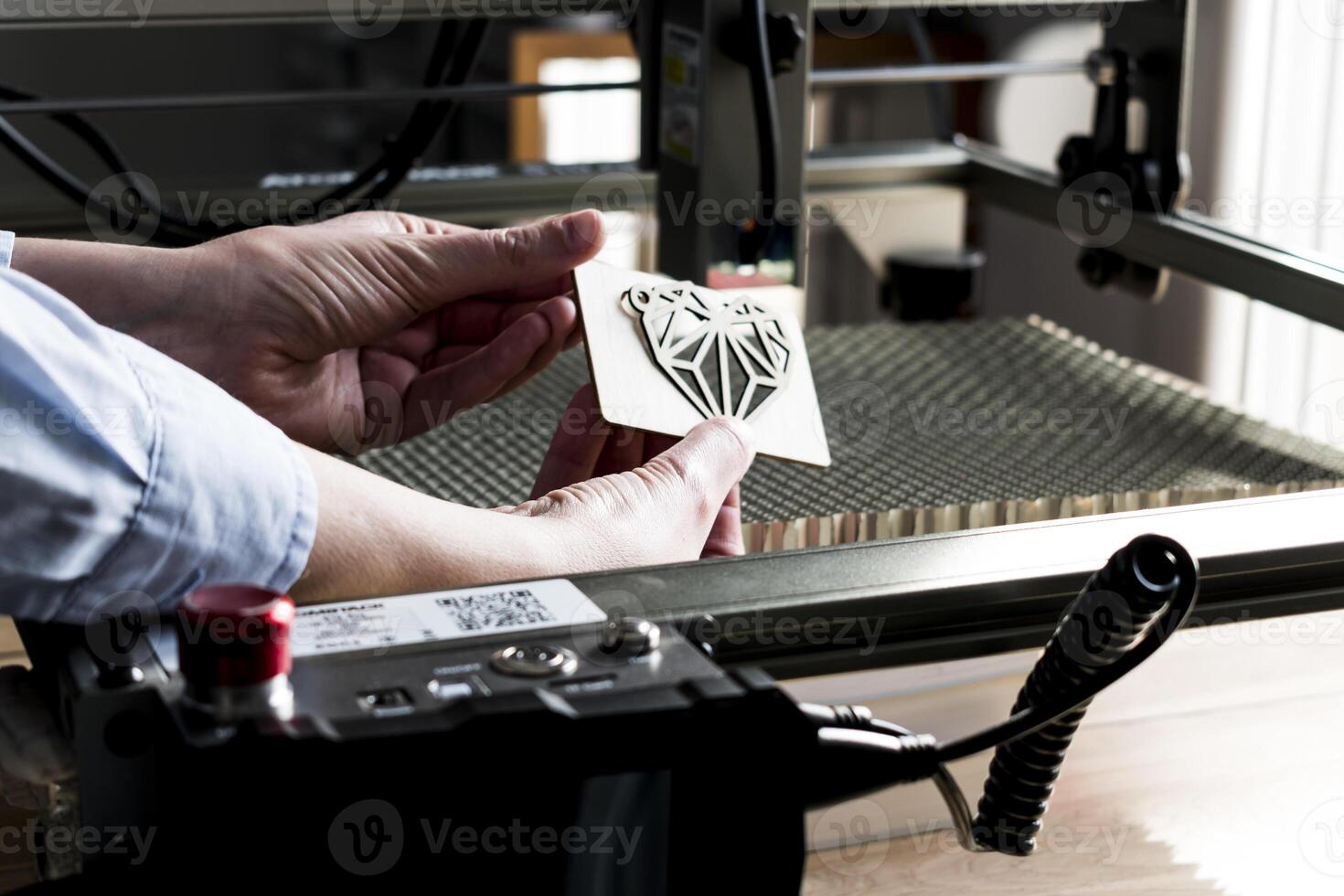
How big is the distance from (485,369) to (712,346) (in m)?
0.18

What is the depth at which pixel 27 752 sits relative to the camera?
0.46 metres

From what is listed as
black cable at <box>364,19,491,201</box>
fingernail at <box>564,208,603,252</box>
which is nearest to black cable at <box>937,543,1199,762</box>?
fingernail at <box>564,208,603,252</box>

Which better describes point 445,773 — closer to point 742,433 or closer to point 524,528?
point 524,528

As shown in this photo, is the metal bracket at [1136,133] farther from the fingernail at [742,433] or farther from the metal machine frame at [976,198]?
the fingernail at [742,433]

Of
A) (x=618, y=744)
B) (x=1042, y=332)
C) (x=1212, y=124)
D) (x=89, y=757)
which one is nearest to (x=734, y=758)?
(x=618, y=744)

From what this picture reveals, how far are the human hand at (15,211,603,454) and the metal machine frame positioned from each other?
226 mm

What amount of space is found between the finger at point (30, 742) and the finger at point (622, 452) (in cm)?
38

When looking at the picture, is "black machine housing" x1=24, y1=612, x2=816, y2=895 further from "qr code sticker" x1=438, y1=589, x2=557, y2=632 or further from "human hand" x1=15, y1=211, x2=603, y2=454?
"human hand" x1=15, y1=211, x2=603, y2=454

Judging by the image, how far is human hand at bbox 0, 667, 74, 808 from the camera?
17.9 inches

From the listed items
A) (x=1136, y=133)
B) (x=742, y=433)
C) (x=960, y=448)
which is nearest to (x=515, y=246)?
(x=742, y=433)

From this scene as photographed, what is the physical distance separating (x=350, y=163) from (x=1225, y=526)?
319 cm

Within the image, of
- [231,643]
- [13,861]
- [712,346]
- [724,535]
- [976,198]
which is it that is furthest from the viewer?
[976,198]

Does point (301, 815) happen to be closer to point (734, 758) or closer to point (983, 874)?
point (734, 758)

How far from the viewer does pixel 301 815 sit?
0.42m
